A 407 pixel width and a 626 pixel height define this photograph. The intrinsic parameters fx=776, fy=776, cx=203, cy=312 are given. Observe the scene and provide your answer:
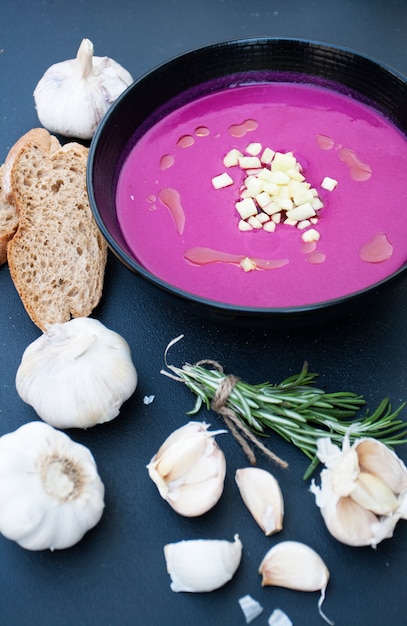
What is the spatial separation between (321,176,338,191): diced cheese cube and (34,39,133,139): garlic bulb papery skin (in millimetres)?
709

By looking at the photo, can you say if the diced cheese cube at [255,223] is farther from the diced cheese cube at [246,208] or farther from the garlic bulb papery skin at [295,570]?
the garlic bulb papery skin at [295,570]

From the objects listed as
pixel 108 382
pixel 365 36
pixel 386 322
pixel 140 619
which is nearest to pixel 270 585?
pixel 140 619

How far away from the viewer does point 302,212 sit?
6.45 feet

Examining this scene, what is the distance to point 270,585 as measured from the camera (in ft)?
5.31

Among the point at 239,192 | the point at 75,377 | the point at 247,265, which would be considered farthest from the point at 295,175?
the point at 75,377

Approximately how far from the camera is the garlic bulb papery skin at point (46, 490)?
62.3 inches

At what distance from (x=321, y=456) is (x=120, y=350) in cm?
53

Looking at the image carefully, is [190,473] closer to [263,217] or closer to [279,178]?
[263,217]

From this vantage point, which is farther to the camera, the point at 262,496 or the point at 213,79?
the point at 213,79

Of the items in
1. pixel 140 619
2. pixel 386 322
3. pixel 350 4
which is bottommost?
pixel 140 619

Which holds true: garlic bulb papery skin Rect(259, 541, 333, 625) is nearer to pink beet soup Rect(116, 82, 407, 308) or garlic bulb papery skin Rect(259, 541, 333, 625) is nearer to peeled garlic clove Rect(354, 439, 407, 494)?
peeled garlic clove Rect(354, 439, 407, 494)

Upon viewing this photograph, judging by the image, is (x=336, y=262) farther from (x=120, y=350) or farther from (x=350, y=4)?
(x=350, y=4)

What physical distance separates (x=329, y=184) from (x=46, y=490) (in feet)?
3.47

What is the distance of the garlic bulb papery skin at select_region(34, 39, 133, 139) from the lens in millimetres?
2311
